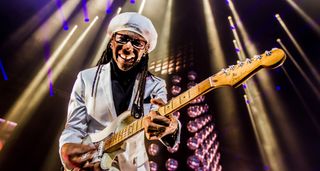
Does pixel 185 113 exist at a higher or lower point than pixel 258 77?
lower

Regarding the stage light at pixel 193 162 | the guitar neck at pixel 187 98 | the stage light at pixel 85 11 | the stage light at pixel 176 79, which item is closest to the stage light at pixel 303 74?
Answer: the stage light at pixel 176 79

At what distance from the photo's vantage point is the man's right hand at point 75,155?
1.58 m

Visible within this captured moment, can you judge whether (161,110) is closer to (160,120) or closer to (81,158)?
(160,120)

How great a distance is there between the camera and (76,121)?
1.73 meters

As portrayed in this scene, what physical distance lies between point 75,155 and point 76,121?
0.77ft

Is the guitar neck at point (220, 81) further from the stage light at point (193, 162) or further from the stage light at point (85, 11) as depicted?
the stage light at point (193, 162)

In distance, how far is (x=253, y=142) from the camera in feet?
21.9

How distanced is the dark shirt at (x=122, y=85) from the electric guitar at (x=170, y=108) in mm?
124

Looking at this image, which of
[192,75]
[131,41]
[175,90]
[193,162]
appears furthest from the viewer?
[192,75]

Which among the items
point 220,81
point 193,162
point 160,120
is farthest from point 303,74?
point 160,120

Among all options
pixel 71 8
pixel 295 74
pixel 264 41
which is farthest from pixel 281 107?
pixel 71 8

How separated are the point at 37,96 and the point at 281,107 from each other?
5285 mm

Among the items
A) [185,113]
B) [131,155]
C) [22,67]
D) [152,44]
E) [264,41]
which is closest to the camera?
[131,155]

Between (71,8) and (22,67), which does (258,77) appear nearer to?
(71,8)
